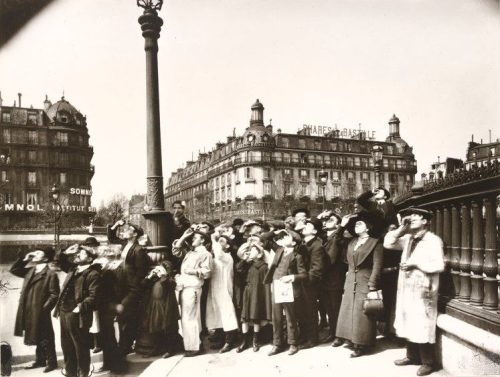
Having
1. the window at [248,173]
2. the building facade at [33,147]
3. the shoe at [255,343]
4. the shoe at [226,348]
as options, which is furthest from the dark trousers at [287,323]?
the window at [248,173]

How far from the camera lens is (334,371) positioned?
463 cm

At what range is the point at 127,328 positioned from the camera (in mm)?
5598

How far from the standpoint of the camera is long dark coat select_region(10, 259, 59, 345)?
5.11m

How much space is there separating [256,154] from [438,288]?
2543 cm

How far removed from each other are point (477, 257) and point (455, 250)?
424 mm

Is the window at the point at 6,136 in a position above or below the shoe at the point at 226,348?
above

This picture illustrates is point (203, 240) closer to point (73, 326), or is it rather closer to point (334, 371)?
point (73, 326)

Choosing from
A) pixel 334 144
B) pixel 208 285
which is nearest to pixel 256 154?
pixel 334 144

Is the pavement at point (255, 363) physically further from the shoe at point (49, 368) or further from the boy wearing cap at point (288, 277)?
the boy wearing cap at point (288, 277)

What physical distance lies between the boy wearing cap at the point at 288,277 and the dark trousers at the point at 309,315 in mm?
122

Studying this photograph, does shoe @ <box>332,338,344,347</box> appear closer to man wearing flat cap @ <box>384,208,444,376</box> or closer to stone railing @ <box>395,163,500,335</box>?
man wearing flat cap @ <box>384,208,444,376</box>

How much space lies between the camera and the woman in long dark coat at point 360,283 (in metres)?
4.91

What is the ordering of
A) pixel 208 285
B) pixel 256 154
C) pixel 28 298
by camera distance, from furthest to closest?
1. pixel 256 154
2. pixel 208 285
3. pixel 28 298

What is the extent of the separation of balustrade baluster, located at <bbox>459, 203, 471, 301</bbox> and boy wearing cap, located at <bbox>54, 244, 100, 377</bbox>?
398 cm
